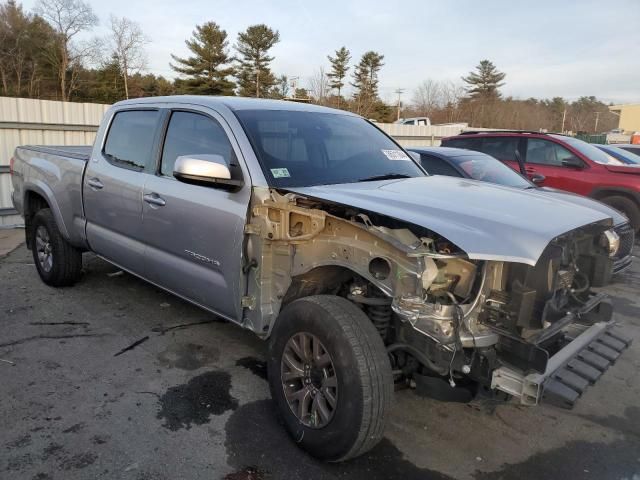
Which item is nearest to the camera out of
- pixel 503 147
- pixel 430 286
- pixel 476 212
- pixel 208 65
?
pixel 430 286

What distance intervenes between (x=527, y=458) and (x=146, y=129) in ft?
11.8

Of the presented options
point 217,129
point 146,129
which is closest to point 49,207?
point 146,129

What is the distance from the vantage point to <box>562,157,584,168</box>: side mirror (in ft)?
28.0

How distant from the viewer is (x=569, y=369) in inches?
98.1

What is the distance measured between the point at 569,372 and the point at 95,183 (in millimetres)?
3922

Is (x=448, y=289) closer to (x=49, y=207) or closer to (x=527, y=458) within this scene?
(x=527, y=458)

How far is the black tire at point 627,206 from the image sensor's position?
27.5 ft

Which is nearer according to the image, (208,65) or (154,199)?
(154,199)

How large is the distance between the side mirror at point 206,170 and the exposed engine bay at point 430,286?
0.77 ft

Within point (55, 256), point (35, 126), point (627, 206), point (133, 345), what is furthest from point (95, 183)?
point (627, 206)

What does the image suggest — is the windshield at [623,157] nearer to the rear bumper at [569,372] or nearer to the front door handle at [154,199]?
the rear bumper at [569,372]

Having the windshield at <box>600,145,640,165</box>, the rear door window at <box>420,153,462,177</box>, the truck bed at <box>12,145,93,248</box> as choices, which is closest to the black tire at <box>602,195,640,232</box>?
the windshield at <box>600,145,640,165</box>

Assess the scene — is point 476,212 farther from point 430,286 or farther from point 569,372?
point 569,372

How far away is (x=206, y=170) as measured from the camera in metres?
3.00
